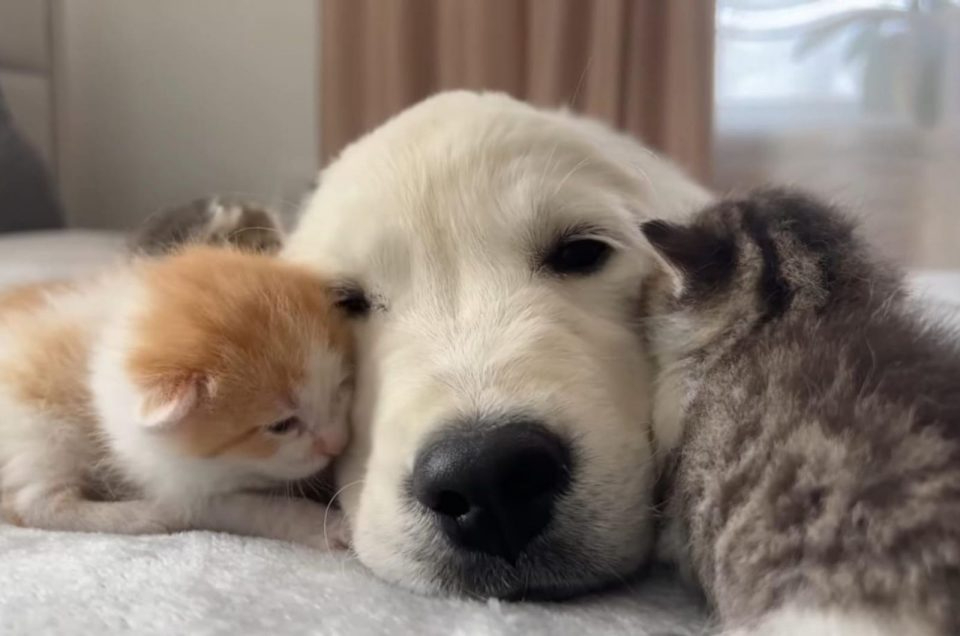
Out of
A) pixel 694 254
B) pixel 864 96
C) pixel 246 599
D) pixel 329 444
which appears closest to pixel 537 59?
pixel 864 96

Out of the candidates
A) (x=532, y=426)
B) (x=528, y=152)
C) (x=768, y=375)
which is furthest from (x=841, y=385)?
(x=528, y=152)

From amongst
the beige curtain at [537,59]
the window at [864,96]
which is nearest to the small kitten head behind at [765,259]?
the beige curtain at [537,59]

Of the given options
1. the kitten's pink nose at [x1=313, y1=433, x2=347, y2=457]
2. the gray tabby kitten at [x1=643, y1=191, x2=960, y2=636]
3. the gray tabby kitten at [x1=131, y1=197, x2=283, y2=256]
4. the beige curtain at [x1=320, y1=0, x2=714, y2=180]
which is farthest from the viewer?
the beige curtain at [x1=320, y1=0, x2=714, y2=180]

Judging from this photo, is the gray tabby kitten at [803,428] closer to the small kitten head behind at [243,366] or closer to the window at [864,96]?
the small kitten head behind at [243,366]

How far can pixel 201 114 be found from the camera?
340cm

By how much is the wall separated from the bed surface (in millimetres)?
2491

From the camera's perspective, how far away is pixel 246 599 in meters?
0.70

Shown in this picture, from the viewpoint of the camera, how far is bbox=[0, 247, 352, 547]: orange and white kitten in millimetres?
933

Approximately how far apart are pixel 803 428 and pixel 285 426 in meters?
0.56

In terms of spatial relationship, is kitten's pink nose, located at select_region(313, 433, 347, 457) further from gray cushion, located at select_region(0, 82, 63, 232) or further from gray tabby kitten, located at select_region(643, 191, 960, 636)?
gray cushion, located at select_region(0, 82, 63, 232)

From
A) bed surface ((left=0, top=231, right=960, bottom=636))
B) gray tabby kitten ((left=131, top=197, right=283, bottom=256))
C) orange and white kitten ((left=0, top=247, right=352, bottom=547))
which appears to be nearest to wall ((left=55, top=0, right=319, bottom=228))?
gray tabby kitten ((left=131, top=197, right=283, bottom=256))

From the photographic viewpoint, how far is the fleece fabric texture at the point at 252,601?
0.65 meters

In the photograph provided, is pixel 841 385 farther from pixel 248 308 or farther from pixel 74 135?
pixel 74 135

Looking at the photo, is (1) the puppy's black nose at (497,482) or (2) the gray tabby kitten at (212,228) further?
(2) the gray tabby kitten at (212,228)
